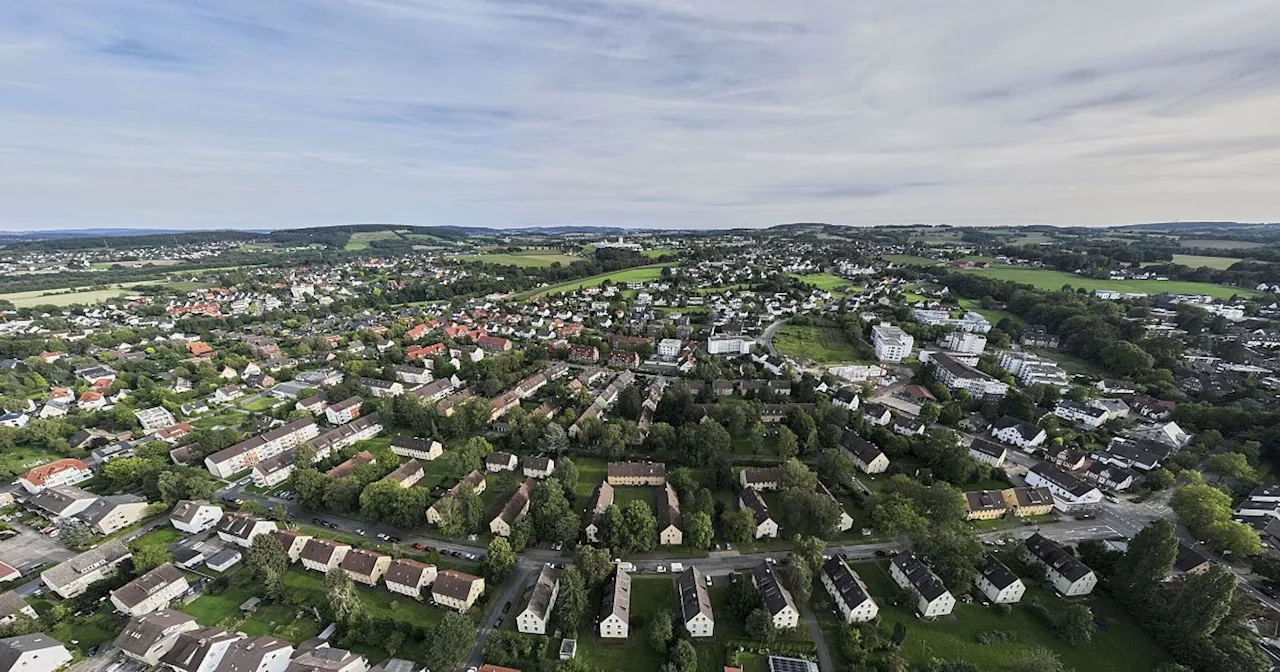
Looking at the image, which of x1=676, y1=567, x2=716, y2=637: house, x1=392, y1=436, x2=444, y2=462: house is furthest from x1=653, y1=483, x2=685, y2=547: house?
x1=392, y1=436, x2=444, y2=462: house

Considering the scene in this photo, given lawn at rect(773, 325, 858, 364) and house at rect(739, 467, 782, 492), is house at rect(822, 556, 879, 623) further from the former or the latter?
lawn at rect(773, 325, 858, 364)

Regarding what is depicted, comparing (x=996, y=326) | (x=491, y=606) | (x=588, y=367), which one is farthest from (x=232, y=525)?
(x=996, y=326)

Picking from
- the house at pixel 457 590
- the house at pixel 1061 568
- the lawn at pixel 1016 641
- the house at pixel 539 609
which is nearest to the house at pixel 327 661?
the house at pixel 457 590

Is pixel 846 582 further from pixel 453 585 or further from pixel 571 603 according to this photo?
pixel 453 585

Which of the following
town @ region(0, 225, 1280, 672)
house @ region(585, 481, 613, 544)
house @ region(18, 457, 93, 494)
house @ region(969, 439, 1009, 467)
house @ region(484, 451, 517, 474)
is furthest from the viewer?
house @ region(969, 439, 1009, 467)

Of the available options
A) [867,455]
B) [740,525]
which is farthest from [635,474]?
[867,455]

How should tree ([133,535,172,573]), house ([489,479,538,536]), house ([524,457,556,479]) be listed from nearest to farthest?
tree ([133,535,172,573]) < house ([489,479,538,536]) < house ([524,457,556,479])
